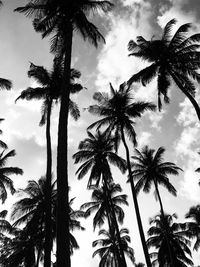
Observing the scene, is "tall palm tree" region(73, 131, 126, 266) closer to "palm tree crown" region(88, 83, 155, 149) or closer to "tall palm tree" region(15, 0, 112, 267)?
"palm tree crown" region(88, 83, 155, 149)

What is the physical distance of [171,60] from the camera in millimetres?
19047

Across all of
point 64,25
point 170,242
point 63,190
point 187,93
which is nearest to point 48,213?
point 63,190

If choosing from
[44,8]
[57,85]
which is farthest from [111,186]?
[44,8]

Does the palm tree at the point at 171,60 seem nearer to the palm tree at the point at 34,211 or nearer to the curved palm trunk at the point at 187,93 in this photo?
the curved palm trunk at the point at 187,93

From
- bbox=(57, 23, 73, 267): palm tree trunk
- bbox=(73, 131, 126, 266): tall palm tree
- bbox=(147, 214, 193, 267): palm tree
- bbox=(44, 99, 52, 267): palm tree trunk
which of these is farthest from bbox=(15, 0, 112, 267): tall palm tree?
bbox=(147, 214, 193, 267): palm tree

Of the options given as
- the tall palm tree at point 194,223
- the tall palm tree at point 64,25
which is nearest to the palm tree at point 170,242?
the tall palm tree at point 194,223

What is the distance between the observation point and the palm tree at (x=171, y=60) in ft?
60.6

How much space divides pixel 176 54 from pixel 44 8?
9.96 meters

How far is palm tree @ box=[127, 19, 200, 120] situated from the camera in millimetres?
18484

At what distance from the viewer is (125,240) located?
123 ft

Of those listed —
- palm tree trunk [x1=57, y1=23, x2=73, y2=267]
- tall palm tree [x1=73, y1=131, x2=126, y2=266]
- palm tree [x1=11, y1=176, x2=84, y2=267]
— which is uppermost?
tall palm tree [x1=73, y1=131, x2=126, y2=266]

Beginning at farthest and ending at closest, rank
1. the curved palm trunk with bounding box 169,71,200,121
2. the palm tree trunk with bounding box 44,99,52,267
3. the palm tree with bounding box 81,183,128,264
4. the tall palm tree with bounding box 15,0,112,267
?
1. the palm tree with bounding box 81,183,128,264
2. the curved palm trunk with bounding box 169,71,200,121
3. the palm tree trunk with bounding box 44,99,52,267
4. the tall palm tree with bounding box 15,0,112,267

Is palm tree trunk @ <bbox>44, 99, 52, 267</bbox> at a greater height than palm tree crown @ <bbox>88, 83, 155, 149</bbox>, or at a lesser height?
lesser

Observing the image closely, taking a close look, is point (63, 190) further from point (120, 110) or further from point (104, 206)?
point (104, 206)
